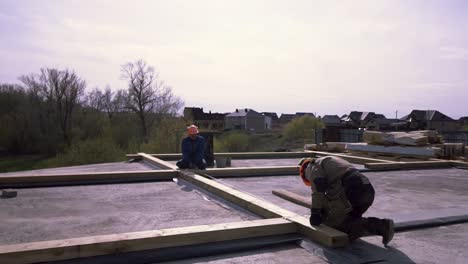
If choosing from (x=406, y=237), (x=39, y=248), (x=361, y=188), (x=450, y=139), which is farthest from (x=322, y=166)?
(x=450, y=139)

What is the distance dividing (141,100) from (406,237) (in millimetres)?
40593

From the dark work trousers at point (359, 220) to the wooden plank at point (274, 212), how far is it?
122 millimetres

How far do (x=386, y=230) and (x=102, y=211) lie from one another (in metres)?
3.33

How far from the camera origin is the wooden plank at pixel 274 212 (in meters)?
3.66

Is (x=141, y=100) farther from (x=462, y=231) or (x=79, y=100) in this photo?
(x=462, y=231)

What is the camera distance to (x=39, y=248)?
10.3 ft

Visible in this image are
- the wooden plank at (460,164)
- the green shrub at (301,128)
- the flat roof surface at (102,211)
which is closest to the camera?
the flat roof surface at (102,211)

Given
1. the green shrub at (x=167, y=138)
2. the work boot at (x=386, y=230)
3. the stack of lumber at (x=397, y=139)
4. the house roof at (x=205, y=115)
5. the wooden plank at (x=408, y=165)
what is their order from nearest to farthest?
the work boot at (x=386, y=230), the wooden plank at (x=408, y=165), the stack of lumber at (x=397, y=139), the green shrub at (x=167, y=138), the house roof at (x=205, y=115)

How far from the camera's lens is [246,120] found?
81062mm

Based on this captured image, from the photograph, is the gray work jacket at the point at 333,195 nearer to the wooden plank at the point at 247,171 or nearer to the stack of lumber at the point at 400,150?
the wooden plank at the point at 247,171

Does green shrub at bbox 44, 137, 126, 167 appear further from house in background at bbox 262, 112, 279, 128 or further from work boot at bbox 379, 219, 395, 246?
house in background at bbox 262, 112, 279, 128

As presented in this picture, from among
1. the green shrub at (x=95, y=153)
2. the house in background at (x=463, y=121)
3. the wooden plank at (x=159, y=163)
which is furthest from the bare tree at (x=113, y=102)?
the house in background at (x=463, y=121)

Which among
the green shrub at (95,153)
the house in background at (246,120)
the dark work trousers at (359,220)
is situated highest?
the house in background at (246,120)

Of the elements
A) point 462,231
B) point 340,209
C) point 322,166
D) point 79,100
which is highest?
point 79,100
